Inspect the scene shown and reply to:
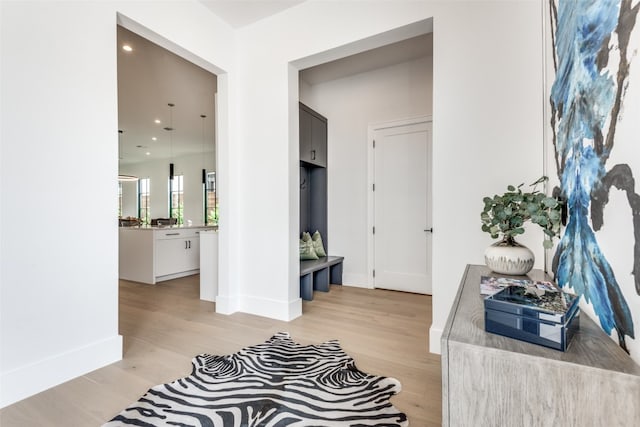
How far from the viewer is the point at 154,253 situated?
460cm

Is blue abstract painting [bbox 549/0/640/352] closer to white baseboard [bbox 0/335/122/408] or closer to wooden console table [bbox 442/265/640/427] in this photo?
wooden console table [bbox 442/265/640/427]

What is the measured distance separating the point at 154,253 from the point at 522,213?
4584 mm

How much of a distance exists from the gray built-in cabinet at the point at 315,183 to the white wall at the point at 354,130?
9cm

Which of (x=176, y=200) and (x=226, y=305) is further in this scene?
(x=176, y=200)

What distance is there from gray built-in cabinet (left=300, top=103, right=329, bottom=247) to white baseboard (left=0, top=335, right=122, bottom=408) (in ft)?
8.88

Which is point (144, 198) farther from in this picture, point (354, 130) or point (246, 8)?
point (246, 8)

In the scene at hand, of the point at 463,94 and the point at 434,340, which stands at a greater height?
the point at 463,94

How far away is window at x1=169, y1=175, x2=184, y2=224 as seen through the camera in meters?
10.6

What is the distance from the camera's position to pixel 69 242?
195cm

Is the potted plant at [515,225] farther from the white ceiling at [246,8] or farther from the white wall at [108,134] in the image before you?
the white ceiling at [246,8]

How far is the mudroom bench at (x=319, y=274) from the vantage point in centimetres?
364

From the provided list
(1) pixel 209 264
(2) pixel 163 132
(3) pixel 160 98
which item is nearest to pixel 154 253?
(1) pixel 209 264

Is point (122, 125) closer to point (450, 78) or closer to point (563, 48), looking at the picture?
point (450, 78)

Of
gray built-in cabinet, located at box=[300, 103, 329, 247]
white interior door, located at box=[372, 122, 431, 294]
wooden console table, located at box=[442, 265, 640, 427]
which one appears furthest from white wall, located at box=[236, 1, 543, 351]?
white interior door, located at box=[372, 122, 431, 294]
